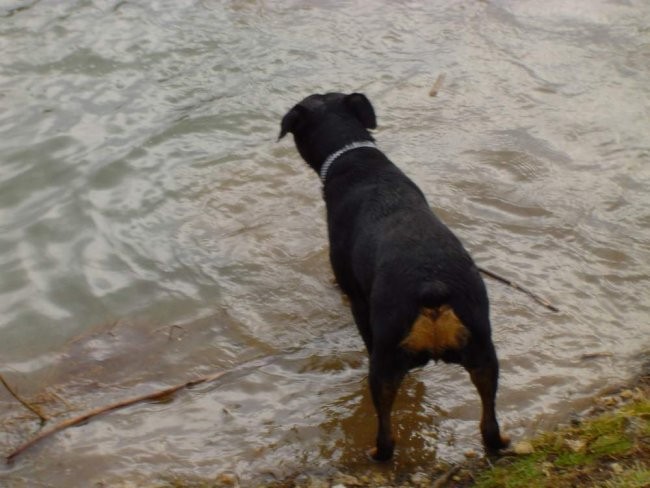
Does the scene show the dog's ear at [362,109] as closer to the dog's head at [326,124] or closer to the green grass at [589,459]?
the dog's head at [326,124]

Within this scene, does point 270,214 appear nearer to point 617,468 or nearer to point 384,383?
point 384,383

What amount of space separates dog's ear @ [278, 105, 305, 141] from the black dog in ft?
1.37

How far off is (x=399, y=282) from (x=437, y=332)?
31cm

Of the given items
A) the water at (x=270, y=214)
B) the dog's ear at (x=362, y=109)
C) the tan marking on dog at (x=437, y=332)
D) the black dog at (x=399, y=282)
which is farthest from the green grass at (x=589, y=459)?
the dog's ear at (x=362, y=109)

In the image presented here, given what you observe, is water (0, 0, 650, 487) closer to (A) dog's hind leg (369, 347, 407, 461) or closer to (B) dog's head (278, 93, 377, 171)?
(A) dog's hind leg (369, 347, 407, 461)

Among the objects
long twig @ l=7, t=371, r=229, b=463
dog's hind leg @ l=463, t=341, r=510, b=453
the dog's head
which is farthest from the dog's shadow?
the dog's head

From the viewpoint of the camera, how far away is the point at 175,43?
923cm

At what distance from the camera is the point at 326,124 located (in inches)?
219

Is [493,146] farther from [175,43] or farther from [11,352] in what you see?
[11,352]

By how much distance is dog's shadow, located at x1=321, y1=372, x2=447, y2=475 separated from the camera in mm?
4449

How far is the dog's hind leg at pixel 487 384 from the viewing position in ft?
13.0

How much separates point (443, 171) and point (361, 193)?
7.89 feet

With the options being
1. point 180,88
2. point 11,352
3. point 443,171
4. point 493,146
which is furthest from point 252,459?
point 180,88

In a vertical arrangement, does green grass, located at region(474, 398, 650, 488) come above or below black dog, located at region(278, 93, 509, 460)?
below
